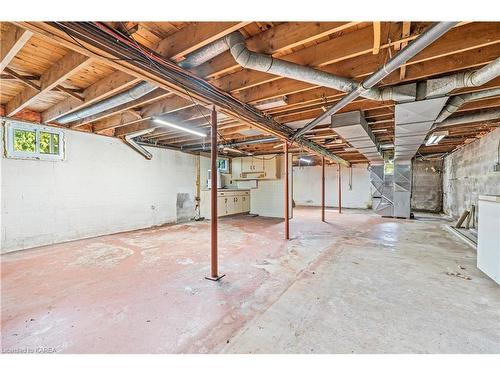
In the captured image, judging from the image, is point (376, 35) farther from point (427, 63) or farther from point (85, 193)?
point (85, 193)

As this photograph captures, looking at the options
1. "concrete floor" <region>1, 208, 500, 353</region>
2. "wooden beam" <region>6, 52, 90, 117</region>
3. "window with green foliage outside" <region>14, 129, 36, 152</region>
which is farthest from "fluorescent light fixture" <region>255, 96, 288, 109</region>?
"window with green foliage outside" <region>14, 129, 36, 152</region>

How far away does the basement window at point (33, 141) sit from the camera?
387 centimetres

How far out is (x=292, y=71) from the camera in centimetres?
202

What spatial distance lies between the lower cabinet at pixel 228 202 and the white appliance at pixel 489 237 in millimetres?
5933

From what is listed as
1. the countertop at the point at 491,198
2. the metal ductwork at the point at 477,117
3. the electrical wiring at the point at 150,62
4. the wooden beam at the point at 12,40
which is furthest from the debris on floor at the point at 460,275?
the wooden beam at the point at 12,40

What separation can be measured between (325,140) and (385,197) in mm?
3874

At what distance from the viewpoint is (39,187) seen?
4184 millimetres

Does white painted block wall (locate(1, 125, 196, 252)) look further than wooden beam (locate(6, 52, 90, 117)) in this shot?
Yes

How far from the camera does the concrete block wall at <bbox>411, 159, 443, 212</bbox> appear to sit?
8.74 metres

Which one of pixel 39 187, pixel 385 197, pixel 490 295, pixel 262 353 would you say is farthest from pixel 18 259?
pixel 385 197

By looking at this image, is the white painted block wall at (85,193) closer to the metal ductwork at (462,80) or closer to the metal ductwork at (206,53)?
the metal ductwork at (206,53)

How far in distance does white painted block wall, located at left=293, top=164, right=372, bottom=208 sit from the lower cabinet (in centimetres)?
442

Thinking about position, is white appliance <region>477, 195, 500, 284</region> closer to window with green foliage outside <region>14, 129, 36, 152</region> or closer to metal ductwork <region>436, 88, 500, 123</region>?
metal ductwork <region>436, 88, 500, 123</region>
